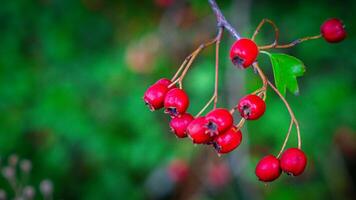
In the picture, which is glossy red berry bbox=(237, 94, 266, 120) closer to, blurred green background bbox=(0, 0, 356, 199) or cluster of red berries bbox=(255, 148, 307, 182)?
cluster of red berries bbox=(255, 148, 307, 182)

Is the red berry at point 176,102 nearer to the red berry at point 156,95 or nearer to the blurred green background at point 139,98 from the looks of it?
the red berry at point 156,95

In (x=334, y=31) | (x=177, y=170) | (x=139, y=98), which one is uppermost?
(x=334, y=31)

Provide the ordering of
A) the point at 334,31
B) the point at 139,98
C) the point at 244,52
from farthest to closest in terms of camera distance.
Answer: the point at 139,98 → the point at 334,31 → the point at 244,52

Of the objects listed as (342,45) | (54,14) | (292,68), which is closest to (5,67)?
(54,14)

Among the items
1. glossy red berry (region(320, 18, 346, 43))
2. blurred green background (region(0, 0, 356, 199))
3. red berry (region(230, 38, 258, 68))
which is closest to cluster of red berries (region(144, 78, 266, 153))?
red berry (region(230, 38, 258, 68))

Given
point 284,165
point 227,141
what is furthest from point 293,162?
point 227,141

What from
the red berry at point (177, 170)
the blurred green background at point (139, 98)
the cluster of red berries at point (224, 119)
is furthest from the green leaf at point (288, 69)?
the red berry at point (177, 170)

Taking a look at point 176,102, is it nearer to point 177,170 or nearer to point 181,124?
point 181,124
